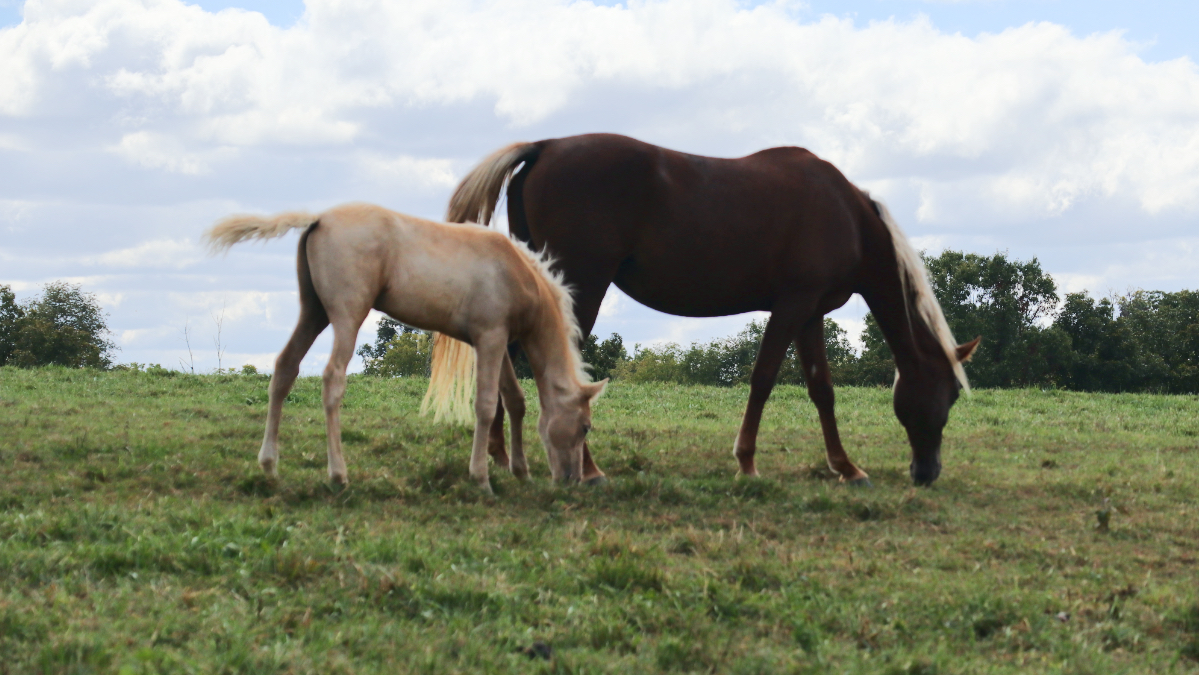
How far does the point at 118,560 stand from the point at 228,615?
0.93 m

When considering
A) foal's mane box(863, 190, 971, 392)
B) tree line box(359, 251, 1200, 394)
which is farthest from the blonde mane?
tree line box(359, 251, 1200, 394)

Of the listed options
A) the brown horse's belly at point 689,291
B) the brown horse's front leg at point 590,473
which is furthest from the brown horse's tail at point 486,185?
the brown horse's front leg at point 590,473

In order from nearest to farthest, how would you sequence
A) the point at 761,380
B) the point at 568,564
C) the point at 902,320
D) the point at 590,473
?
the point at 568,564 → the point at 590,473 → the point at 761,380 → the point at 902,320

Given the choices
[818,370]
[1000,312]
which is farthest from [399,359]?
[818,370]

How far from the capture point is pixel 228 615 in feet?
12.1

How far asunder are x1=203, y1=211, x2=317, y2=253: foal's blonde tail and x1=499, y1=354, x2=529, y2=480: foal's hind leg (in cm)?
177

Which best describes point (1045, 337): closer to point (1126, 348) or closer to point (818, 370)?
point (1126, 348)

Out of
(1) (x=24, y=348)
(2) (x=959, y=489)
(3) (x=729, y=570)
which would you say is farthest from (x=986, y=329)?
(1) (x=24, y=348)

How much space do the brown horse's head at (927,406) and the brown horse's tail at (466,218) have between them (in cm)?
368

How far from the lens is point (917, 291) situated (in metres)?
8.00

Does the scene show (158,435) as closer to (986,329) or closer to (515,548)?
(515,548)

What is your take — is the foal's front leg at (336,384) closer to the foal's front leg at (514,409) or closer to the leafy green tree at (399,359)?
the foal's front leg at (514,409)

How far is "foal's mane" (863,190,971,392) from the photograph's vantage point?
26.1 ft

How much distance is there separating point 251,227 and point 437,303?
1.32 m
